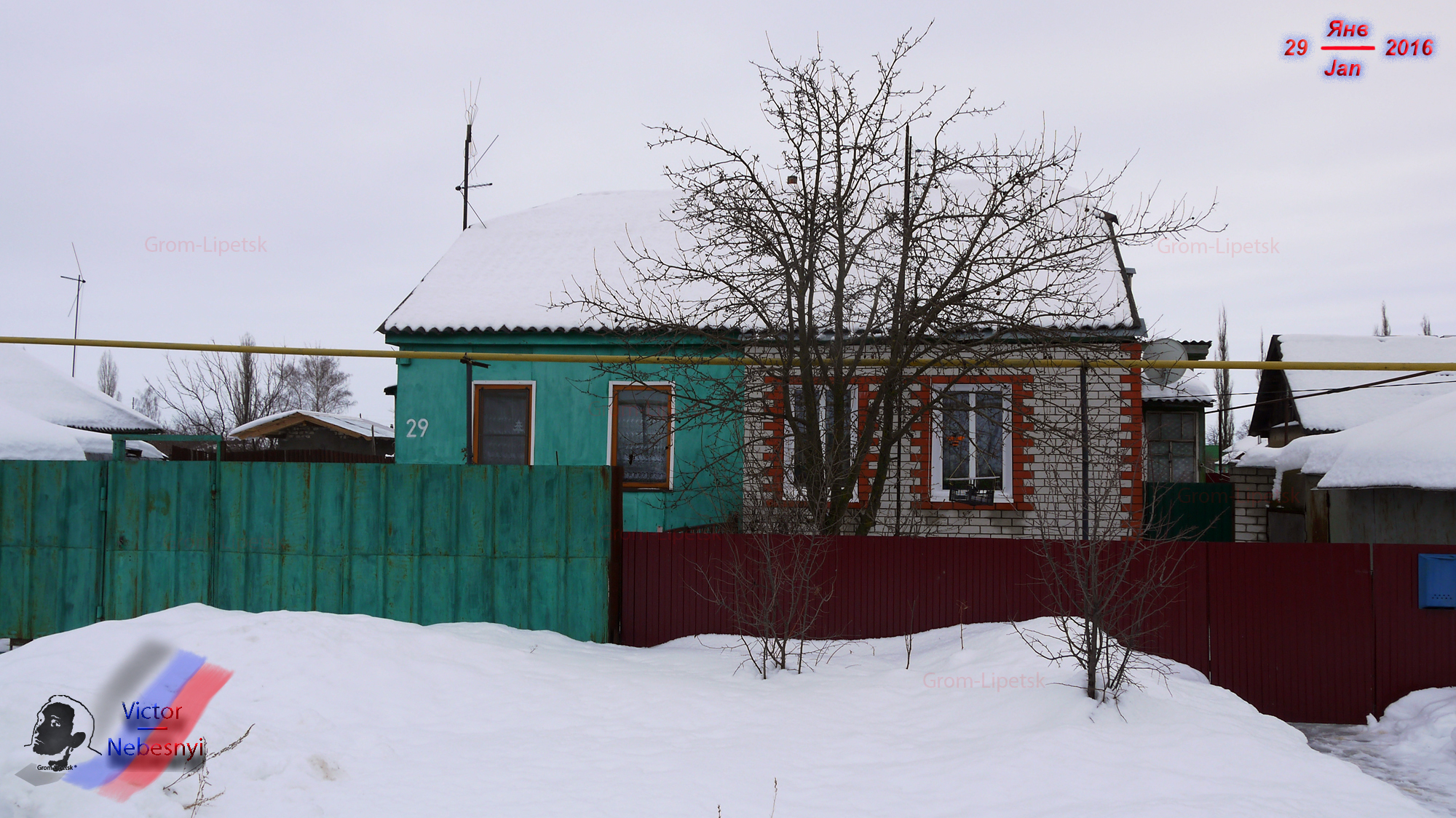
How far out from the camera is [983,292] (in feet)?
28.7

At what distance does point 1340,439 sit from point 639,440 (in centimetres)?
940

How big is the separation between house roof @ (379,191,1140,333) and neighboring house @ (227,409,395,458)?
42.0 ft

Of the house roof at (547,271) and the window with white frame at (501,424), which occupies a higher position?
the house roof at (547,271)

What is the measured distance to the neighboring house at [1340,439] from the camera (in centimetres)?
1041

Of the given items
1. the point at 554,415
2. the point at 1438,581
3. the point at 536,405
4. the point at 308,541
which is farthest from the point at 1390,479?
the point at 308,541

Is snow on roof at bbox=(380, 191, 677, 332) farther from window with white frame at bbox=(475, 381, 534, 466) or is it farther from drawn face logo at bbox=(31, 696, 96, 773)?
drawn face logo at bbox=(31, 696, 96, 773)

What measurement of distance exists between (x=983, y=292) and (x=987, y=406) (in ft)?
4.00

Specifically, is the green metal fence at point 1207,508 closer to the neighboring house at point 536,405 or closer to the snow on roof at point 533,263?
the neighboring house at point 536,405

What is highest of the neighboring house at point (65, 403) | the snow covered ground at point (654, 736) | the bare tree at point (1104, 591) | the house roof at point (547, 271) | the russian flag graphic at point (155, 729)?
the house roof at point (547, 271)

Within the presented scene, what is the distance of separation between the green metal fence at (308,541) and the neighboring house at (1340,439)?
9110 mm

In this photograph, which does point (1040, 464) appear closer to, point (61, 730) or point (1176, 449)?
point (61, 730)

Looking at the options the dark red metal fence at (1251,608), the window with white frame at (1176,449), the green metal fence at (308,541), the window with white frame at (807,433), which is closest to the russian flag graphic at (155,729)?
the green metal fence at (308,541)

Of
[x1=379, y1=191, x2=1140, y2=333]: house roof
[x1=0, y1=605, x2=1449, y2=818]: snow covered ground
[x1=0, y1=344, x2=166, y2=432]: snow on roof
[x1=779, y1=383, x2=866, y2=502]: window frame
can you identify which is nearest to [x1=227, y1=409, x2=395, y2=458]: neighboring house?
[x1=0, y1=344, x2=166, y2=432]: snow on roof

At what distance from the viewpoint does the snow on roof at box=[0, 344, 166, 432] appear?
2156 cm
